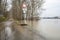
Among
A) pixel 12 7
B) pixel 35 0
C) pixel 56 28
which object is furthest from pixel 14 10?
pixel 56 28

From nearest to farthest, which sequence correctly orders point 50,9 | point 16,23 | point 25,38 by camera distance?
1. point 25,38
2. point 50,9
3. point 16,23

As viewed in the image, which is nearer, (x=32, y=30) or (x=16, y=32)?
(x=16, y=32)

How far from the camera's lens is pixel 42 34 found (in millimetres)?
3281

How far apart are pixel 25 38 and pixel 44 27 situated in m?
0.73

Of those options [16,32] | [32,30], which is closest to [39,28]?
[32,30]

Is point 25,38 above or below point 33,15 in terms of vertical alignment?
below

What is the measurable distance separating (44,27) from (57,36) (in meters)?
0.56

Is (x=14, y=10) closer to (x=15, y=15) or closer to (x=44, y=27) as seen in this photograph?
(x=15, y=15)

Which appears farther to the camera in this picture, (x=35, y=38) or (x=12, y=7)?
(x=12, y=7)

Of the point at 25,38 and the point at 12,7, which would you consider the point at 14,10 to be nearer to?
the point at 12,7

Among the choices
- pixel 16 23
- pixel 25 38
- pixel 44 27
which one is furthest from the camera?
pixel 16 23

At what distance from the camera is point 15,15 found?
359 centimetres

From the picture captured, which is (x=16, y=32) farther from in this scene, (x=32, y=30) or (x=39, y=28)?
(x=39, y=28)

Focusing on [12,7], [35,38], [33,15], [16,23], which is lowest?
[35,38]
